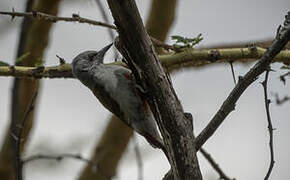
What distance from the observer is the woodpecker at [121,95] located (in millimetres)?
2785

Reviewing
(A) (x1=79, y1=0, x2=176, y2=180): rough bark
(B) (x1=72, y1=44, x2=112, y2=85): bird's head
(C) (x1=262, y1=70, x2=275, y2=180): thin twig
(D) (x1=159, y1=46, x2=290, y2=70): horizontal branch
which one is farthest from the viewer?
(A) (x1=79, y1=0, x2=176, y2=180): rough bark

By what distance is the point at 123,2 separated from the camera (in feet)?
6.36

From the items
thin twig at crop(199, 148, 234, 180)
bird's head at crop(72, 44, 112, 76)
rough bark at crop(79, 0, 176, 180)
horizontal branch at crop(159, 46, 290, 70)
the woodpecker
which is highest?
horizontal branch at crop(159, 46, 290, 70)

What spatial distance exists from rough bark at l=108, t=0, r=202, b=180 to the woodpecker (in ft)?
1.92

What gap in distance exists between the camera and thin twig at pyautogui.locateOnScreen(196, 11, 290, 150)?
1983mm

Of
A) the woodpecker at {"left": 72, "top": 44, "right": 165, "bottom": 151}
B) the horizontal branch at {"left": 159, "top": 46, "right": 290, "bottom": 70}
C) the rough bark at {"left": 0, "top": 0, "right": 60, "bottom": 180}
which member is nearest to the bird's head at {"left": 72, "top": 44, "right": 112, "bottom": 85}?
the woodpecker at {"left": 72, "top": 44, "right": 165, "bottom": 151}

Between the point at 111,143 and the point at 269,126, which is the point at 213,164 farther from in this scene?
the point at 111,143

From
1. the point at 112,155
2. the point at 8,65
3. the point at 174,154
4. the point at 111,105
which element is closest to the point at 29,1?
the point at 8,65

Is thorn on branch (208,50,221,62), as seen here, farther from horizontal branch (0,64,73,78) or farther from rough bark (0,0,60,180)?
rough bark (0,0,60,180)

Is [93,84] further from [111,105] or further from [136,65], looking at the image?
[136,65]

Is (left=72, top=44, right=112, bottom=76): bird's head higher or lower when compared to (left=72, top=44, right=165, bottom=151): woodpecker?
higher

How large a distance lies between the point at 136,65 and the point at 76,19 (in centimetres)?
75

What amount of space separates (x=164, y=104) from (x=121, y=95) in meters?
0.79

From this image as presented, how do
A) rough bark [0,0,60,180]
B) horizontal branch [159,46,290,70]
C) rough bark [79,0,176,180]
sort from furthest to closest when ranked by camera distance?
rough bark [79,0,176,180], rough bark [0,0,60,180], horizontal branch [159,46,290,70]
